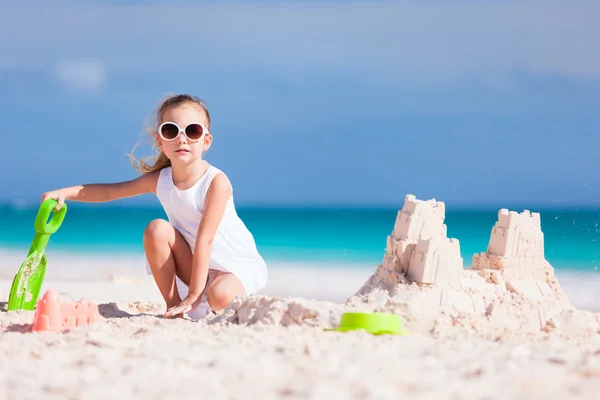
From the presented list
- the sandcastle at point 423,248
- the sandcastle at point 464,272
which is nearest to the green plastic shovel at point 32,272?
the sandcastle at point 464,272

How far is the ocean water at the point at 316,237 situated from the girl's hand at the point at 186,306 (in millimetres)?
9161

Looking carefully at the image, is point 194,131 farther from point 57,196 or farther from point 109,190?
point 57,196

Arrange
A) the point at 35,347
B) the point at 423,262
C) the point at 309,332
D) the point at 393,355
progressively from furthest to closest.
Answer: the point at 423,262
the point at 309,332
the point at 35,347
the point at 393,355

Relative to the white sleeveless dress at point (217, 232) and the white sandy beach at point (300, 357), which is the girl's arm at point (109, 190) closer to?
the white sleeveless dress at point (217, 232)

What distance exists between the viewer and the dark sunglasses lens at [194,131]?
12.7 ft

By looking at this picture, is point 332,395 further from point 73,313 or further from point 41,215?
point 41,215

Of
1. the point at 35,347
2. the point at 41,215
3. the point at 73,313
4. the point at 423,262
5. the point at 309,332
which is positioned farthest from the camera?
the point at 423,262

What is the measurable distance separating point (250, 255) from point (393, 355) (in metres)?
2.07

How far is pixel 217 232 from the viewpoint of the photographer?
398 cm

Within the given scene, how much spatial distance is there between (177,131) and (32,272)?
116cm

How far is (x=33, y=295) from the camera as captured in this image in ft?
13.8

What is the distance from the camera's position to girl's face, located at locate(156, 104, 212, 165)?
12.7 feet

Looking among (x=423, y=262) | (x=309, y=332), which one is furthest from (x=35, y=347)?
(x=423, y=262)

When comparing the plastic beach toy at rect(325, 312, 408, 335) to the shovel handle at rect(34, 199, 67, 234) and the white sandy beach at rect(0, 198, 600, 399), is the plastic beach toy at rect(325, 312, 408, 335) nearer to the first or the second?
the white sandy beach at rect(0, 198, 600, 399)
